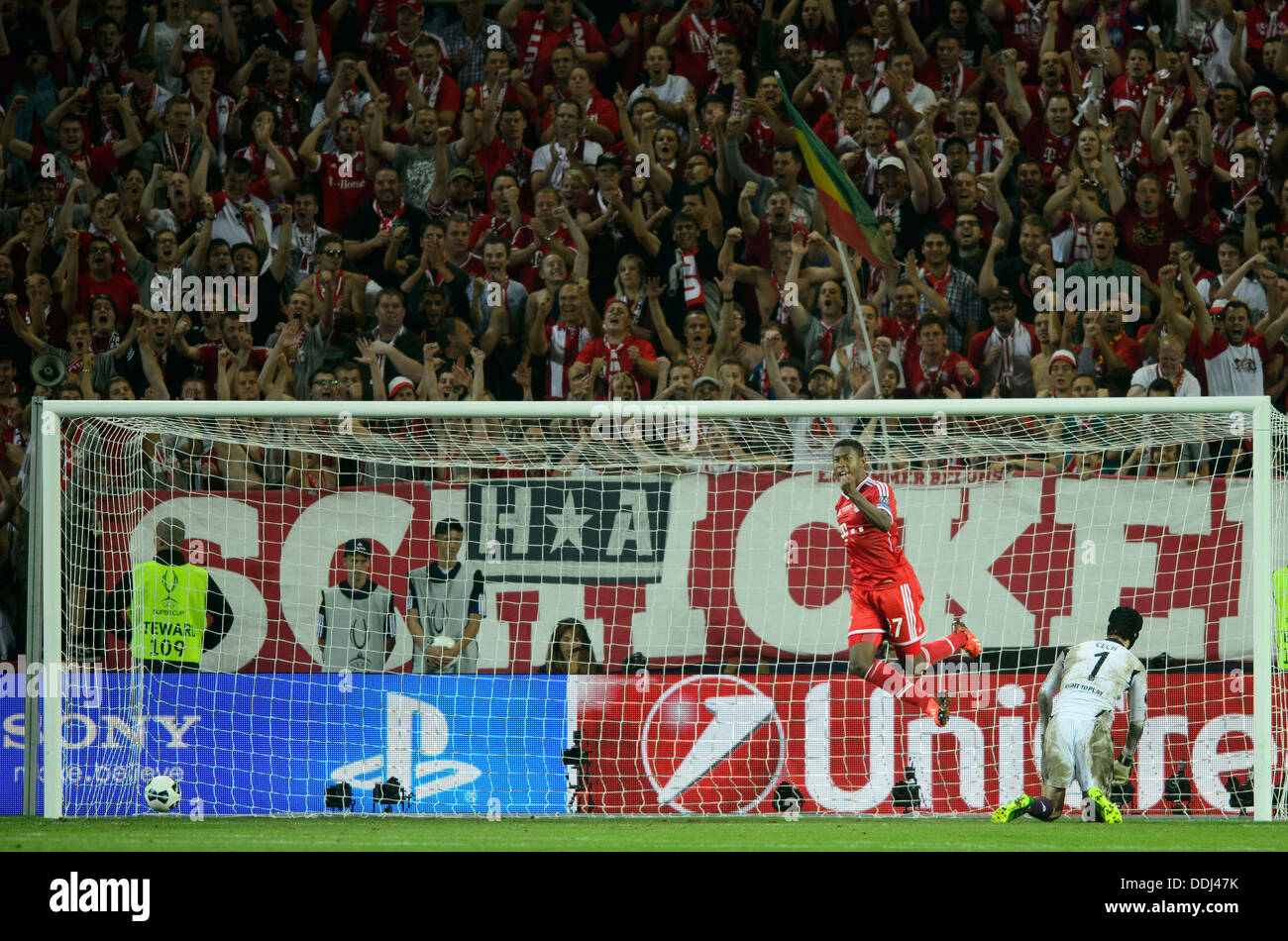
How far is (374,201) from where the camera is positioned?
11516 millimetres

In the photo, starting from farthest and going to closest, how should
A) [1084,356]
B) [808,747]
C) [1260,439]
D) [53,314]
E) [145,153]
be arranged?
[145,153] < [53,314] < [1084,356] < [808,747] < [1260,439]

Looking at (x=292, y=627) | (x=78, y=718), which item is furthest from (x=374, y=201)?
(x=78, y=718)

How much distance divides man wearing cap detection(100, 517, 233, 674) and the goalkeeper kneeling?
15.5ft

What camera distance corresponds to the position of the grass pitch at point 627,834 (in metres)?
6.46

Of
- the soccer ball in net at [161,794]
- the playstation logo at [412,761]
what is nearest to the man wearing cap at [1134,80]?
the playstation logo at [412,761]

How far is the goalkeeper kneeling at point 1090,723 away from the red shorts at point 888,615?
2.82 ft

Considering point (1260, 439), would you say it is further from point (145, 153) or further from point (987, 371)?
point (145, 153)

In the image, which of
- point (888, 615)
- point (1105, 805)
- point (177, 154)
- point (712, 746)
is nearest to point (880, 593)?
point (888, 615)

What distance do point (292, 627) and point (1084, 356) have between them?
18.5 ft

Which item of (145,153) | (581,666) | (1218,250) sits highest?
(145,153)

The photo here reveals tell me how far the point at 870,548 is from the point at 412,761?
2.95 m

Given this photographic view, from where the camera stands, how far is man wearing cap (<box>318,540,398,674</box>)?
349 inches

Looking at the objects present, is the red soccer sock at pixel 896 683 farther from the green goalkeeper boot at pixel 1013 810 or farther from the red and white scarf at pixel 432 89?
the red and white scarf at pixel 432 89

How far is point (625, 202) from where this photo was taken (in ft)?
37.1
